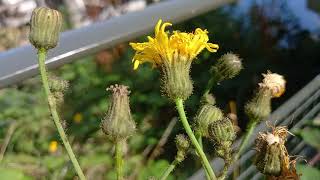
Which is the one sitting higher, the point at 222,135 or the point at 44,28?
the point at 44,28

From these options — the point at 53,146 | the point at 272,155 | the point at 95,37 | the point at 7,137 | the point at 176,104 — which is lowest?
the point at 53,146

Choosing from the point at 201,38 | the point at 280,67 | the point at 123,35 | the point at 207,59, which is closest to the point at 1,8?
the point at 207,59

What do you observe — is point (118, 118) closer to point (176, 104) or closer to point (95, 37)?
point (176, 104)

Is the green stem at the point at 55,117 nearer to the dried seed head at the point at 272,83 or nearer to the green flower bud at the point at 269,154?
the green flower bud at the point at 269,154

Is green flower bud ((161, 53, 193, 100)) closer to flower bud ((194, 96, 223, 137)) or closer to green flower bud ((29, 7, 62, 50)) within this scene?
flower bud ((194, 96, 223, 137))

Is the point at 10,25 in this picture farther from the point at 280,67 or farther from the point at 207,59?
the point at 280,67

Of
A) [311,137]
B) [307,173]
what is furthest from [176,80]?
[311,137]

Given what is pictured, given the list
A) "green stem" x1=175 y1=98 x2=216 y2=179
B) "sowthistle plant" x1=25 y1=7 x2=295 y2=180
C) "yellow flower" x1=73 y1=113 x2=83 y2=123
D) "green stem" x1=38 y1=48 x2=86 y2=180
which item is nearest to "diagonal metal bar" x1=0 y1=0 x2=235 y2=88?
"sowthistle plant" x1=25 y1=7 x2=295 y2=180
